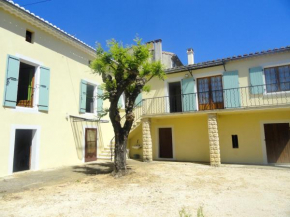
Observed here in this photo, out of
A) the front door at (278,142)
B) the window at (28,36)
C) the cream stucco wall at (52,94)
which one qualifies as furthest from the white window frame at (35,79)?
the front door at (278,142)

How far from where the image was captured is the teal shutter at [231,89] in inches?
416

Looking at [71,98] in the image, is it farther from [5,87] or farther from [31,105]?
[5,87]

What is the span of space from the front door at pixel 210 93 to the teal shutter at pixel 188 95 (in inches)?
15.6

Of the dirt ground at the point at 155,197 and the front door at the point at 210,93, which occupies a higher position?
the front door at the point at 210,93

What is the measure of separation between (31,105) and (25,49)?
244 centimetres

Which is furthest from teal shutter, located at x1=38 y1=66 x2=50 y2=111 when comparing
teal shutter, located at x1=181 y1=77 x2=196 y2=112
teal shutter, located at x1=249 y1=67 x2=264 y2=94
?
teal shutter, located at x1=249 y1=67 x2=264 y2=94

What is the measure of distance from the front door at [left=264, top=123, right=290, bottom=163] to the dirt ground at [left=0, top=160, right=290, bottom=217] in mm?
2866

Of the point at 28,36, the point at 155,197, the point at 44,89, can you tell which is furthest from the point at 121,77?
the point at 28,36

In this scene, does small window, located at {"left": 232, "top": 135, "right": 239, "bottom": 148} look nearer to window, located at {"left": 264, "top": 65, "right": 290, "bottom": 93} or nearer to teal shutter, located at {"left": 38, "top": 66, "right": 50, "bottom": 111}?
window, located at {"left": 264, "top": 65, "right": 290, "bottom": 93}

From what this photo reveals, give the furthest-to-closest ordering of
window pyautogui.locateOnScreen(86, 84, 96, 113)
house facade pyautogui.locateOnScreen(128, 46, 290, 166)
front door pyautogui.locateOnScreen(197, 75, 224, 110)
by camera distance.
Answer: window pyautogui.locateOnScreen(86, 84, 96, 113) → front door pyautogui.locateOnScreen(197, 75, 224, 110) → house facade pyautogui.locateOnScreen(128, 46, 290, 166)

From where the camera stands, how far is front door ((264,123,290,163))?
32.0 ft

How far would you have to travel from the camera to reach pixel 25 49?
29.0 ft

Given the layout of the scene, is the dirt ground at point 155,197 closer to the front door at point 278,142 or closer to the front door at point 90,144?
the front door at point 278,142

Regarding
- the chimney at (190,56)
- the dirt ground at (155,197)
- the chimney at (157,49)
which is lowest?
Answer: the dirt ground at (155,197)
